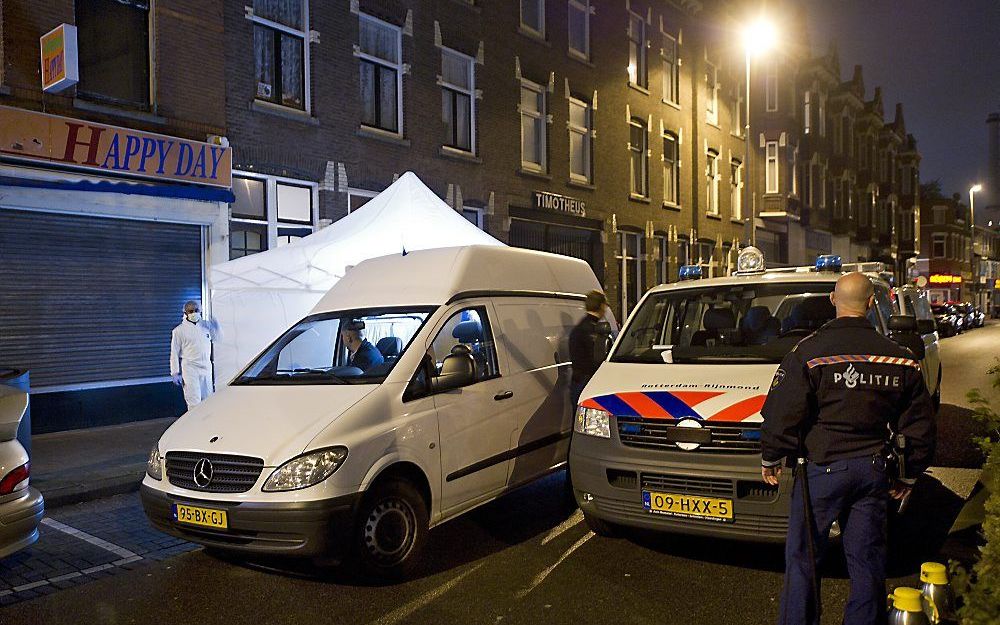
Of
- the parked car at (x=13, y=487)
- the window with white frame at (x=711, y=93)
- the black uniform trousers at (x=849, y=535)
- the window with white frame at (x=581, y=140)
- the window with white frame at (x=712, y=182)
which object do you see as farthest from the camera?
the window with white frame at (x=712, y=182)

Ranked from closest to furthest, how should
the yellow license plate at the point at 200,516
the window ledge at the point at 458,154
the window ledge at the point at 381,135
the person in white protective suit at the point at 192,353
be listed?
1. the yellow license plate at the point at 200,516
2. the person in white protective suit at the point at 192,353
3. the window ledge at the point at 381,135
4. the window ledge at the point at 458,154

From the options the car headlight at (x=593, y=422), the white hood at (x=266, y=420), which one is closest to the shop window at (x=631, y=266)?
the car headlight at (x=593, y=422)

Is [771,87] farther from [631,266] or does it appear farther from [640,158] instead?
[631,266]

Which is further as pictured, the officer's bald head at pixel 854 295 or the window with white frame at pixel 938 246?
the window with white frame at pixel 938 246

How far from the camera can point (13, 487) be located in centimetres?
452

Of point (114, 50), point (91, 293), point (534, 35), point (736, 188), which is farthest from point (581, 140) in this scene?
point (91, 293)

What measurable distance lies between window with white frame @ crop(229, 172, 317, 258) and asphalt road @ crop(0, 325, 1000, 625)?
7278 millimetres

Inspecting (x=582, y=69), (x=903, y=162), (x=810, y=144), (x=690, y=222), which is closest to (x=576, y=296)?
(x=582, y=69)

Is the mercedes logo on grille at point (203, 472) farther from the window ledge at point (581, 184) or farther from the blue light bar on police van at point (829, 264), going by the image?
the window ledge at point (581, 184)

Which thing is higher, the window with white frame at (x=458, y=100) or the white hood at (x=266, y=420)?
the window with white frame at (x=458, y=100)

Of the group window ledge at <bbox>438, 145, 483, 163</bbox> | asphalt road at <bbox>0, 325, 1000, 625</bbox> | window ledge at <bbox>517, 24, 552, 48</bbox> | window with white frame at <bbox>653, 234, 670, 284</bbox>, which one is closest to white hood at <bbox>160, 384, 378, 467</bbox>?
asphalt road at <bbox>0, 325, 1000, 625</bbox>

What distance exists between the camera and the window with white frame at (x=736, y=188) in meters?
28.4

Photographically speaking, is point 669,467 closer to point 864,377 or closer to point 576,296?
point 864,377

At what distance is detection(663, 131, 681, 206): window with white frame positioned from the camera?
24438mm
